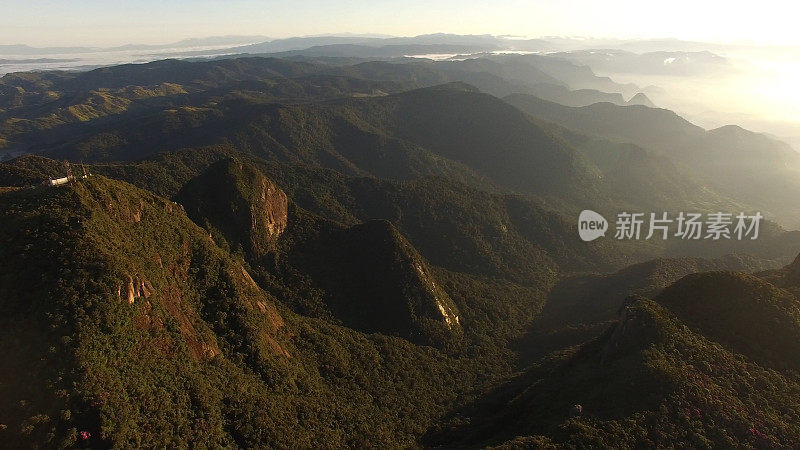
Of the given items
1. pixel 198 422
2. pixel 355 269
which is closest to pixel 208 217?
pixel 355 269

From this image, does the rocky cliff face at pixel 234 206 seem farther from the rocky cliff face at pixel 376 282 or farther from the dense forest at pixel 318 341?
the rocky cliff face at pixel 376 282

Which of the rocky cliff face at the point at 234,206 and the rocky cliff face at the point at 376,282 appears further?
the rocky cliff face at the point at 376,282

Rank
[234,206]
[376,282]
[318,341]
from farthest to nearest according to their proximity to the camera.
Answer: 1. [376,282]
2. [234,206]
3. [318,341]

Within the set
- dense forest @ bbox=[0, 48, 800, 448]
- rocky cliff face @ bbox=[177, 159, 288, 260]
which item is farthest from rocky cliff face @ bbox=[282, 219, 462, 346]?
rocky cliff face @ bbox=[177, 159, 288, 260]

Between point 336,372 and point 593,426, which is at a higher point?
point 593,426

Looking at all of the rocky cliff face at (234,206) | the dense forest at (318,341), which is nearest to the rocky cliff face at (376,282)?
the dense forest at (318,341)

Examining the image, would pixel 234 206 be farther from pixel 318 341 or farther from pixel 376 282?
pixel 376 282

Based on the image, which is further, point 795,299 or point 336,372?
point 336,372

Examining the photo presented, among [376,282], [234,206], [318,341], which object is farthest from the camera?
[376,282]

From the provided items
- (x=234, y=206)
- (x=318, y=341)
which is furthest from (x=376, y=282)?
(x=234, y=206)

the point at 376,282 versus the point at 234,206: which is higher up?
the point at 234,206

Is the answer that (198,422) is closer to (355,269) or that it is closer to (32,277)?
(32,277)
